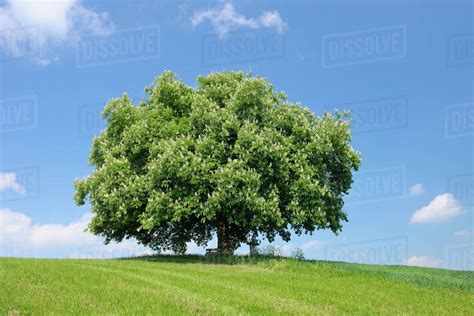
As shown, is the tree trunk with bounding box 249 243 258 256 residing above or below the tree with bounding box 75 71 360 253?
below

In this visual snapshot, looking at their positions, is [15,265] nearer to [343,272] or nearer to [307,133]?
[343,272]

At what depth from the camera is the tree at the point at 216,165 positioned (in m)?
31.5

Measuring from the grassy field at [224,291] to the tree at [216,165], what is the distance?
4687 millimetres

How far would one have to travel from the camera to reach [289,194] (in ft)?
110

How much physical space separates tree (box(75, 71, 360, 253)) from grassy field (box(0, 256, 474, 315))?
4.69 m

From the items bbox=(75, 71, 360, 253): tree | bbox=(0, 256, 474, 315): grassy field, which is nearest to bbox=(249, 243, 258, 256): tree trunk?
bbox=(75, 71, 360, 253): tree

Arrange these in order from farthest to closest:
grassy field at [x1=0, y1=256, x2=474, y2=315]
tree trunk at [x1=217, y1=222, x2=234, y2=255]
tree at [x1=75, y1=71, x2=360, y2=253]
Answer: tree trunk at [x1=217, y1=222, x2=234, y2=255], tree at [x1=75, y1=71, x2=360, y2=253], grassy field at [x1=0, y1=256, x2=474, y2=315]

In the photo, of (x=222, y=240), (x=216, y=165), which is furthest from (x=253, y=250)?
(x=216, y=165)

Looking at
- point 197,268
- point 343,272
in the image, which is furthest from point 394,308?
point 197,268

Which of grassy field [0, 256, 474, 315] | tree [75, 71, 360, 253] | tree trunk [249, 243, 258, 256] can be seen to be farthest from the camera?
tree trunk [249, 243, 258, 256]

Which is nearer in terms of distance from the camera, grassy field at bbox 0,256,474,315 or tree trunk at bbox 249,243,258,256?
grassy field at bbox 0,256,474,315

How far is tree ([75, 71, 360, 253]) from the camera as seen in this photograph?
104ft

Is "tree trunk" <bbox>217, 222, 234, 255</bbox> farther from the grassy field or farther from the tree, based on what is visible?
the grassy field

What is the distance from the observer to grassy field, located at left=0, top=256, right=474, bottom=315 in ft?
54.2
